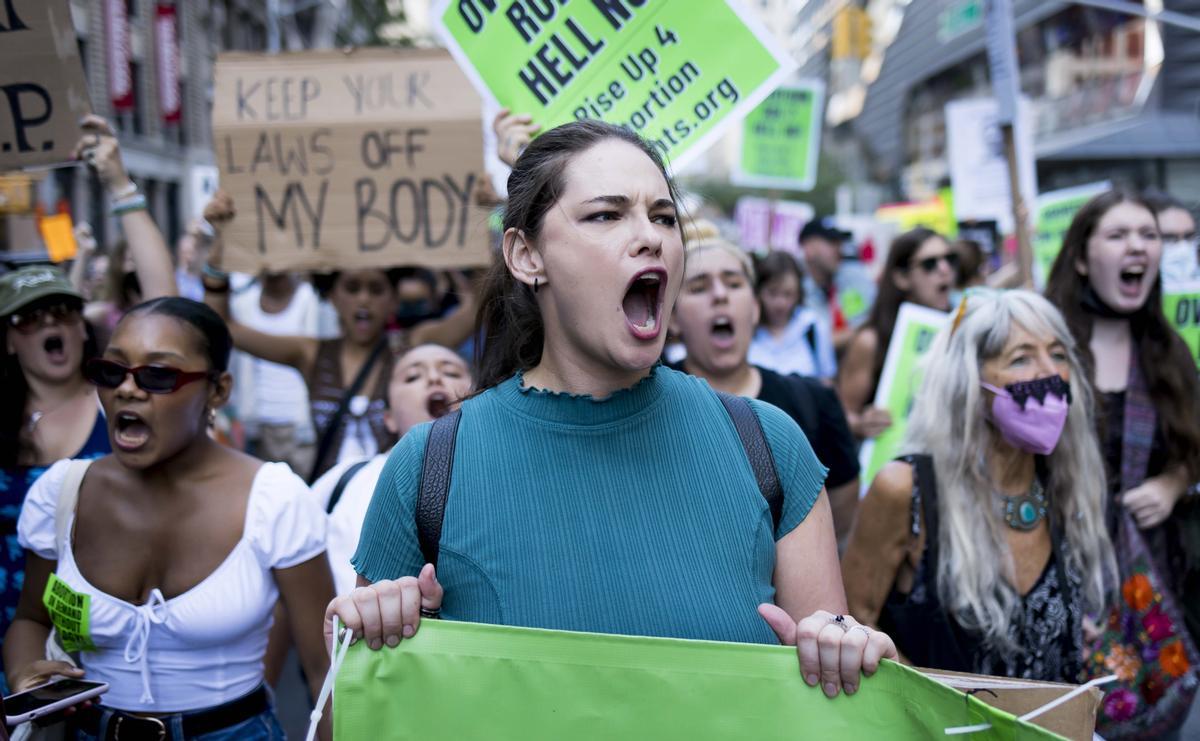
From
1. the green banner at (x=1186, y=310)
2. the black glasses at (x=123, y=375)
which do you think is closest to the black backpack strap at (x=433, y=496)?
the black glasses at (x=123, y=375)

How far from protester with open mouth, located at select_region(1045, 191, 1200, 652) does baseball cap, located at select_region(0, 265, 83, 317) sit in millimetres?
3254

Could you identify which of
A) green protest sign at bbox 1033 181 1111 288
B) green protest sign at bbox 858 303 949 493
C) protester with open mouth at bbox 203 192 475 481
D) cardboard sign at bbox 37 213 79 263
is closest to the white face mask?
green protest sign at bbox 1033 181 1111 288

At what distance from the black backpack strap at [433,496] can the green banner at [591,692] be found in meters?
Result: 0.13

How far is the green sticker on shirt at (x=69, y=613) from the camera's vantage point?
259 cm

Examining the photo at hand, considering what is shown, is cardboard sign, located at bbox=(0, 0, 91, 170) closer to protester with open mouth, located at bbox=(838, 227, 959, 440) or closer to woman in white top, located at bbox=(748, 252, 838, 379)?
protester with open mouth, located at bbox=(838, 227, 959, 440)

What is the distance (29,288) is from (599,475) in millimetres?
2548

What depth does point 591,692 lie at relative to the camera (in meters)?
1.72

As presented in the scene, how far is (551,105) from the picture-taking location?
150 inches

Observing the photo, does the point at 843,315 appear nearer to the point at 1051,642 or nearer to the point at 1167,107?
the point at 1051,642

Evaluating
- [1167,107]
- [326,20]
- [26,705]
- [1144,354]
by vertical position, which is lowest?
[26,705]

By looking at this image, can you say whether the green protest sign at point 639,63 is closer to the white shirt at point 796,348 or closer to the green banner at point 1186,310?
the green banner at point 1186,310

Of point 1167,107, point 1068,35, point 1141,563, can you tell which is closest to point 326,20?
point 1068,35

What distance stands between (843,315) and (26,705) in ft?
25.3

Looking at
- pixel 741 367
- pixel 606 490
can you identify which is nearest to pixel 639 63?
pixel 741 367
